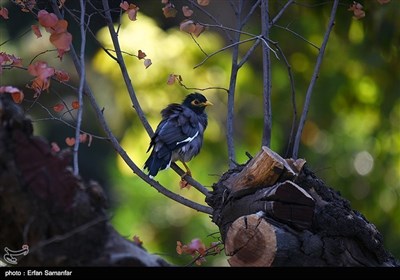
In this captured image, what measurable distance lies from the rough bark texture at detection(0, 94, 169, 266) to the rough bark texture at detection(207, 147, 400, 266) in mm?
571

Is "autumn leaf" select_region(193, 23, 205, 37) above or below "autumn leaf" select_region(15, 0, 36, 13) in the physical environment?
above

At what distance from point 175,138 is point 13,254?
3299 millimetres

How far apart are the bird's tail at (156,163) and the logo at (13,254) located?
2.89m

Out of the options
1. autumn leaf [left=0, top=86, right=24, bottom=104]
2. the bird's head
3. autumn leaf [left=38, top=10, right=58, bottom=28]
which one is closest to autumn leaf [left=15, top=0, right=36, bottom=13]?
autumn leaf [left=38, top=10, right=58, bottom=28]

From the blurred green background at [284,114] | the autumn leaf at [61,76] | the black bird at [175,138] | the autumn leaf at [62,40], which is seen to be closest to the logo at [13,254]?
the autumn leaf at [62,40]

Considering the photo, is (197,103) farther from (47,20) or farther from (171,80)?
(47,20)

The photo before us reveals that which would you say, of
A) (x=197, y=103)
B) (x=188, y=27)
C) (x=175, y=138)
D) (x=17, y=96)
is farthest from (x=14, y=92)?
(x=197, y=103)

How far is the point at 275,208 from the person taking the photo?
11.7 feet

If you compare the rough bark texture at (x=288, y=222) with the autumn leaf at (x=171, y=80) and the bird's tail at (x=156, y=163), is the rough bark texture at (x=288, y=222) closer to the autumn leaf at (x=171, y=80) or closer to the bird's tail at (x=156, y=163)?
the autumn leaf at (x=171, y=80)

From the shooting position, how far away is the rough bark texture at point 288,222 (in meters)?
3.50

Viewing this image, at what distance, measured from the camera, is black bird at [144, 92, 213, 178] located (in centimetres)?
617

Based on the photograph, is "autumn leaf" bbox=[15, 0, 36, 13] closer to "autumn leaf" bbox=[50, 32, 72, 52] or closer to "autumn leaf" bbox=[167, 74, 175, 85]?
"autumn leaf" bbox=[50, 32, 72, 52]

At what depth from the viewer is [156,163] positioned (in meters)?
6.13
